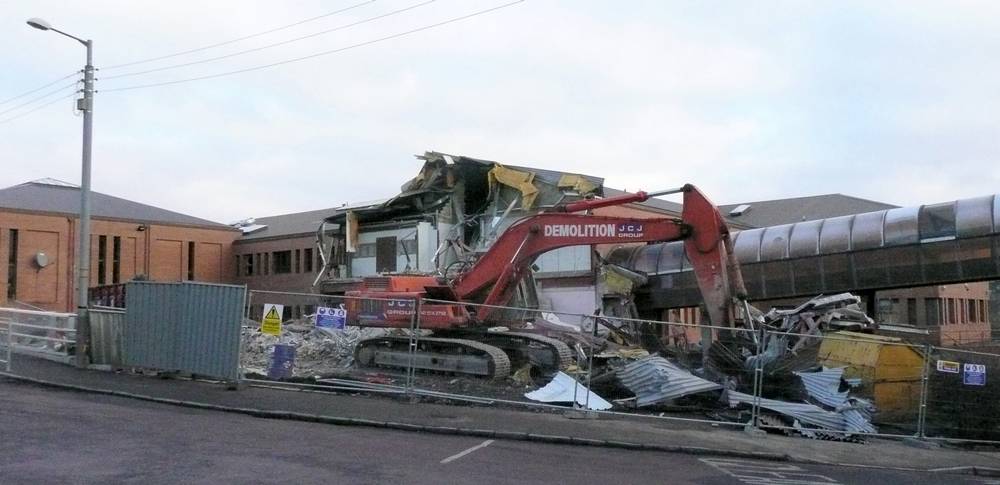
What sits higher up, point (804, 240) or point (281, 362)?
point (804, 240)

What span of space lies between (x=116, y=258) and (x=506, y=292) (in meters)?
43.1

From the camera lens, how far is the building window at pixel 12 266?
5059 centimetres

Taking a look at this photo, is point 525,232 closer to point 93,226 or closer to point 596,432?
point 596,432

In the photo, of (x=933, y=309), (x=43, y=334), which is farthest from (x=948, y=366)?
(x=933, y=309)

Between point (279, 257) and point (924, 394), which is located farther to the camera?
point (279, 257)

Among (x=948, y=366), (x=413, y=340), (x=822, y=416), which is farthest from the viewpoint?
(x=413, y=340)

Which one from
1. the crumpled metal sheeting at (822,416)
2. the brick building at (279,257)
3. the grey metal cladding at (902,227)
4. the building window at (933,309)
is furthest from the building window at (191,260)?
the crumpled metal sheeting at (822,416)

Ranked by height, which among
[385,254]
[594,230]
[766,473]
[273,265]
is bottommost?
[766,473]

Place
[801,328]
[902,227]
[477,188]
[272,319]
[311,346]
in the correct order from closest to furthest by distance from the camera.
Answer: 1. [272,319]
2. [801,328]
3. [311,346]
4. [902,227]
5. [477,188]

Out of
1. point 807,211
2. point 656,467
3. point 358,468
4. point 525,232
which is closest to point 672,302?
point 525,232

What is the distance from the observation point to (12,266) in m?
51.0

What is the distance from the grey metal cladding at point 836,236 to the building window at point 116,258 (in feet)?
141

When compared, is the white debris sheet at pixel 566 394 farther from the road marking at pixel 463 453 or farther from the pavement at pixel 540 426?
the road marking at pixel 463 453

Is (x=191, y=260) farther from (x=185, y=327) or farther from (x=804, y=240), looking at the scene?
(x=185, y=327)
